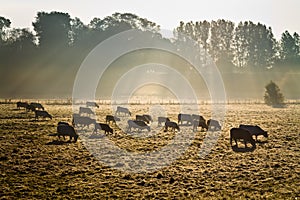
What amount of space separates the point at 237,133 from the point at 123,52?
64955mm

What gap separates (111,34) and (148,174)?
7728cm

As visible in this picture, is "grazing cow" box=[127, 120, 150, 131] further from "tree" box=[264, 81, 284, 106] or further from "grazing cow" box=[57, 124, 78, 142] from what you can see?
"tree" box=[264, 81, 284, 106]

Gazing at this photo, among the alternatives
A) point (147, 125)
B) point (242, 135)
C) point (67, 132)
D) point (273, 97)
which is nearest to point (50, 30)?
point (273, 97)

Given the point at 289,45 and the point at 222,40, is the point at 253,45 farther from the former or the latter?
the point at 289,45

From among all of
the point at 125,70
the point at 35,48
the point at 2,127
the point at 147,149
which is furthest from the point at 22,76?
the point at 147,149

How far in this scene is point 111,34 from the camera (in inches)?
3521

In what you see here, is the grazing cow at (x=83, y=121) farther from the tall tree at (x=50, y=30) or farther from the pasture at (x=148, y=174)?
the tall tree at (x=50, y=30)

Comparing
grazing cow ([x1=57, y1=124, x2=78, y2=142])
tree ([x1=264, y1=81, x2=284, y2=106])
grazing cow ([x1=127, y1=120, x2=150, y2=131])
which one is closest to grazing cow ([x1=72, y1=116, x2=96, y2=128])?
grazing cow ([x1=127, y1=120, x2=150, y2=131])

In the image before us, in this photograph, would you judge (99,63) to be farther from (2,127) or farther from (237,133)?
(237,133)

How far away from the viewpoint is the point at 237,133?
21328 millimetres

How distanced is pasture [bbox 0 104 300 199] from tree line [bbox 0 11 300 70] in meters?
62.9

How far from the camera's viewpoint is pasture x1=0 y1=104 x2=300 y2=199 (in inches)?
500

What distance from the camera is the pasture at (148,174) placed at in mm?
12703

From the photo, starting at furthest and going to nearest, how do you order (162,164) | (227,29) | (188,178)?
(227,29), (162,164), (188,178)
